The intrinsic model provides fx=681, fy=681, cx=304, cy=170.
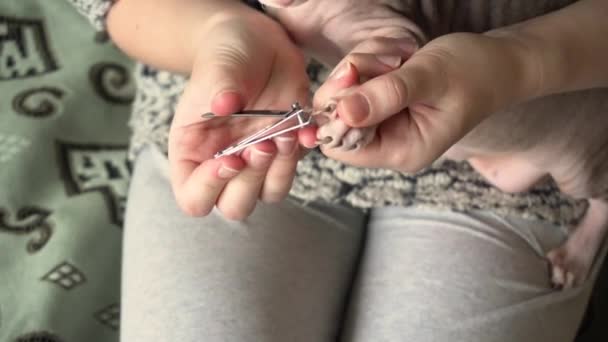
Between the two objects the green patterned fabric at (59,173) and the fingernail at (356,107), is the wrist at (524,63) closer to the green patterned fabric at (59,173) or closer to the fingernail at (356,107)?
the fingernail at (356,107)

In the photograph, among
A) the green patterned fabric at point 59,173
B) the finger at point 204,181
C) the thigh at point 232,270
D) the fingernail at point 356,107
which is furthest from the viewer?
the green patterned fabric at point 59,173

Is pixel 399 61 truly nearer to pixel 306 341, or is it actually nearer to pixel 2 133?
pixel 306 341

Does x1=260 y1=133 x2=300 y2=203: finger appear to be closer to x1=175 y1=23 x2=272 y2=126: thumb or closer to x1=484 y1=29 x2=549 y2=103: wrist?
x1=175 y1=23 x2=272 y2=126: thumb

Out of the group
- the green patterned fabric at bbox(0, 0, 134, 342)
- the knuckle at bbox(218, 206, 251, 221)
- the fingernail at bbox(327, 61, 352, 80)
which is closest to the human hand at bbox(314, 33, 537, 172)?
the fingernail at bbox(327, 61, 352, 80)

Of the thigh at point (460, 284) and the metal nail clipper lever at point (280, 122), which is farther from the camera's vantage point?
the thigh at point (460, 284)

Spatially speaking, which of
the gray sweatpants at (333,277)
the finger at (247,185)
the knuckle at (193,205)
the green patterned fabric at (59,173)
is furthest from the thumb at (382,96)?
the green patterned fabric at (59,173)

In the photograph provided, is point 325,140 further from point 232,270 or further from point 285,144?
point 232,270

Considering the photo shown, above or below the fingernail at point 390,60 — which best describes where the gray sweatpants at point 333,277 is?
below

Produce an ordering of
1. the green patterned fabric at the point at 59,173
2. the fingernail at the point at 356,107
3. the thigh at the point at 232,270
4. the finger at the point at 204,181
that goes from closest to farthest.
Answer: the fingernail at the point at 356,107 < the finger at the point at 204,181 < the thigh at the point at 232,270 < the green patterned fabric at the point at 59,173
